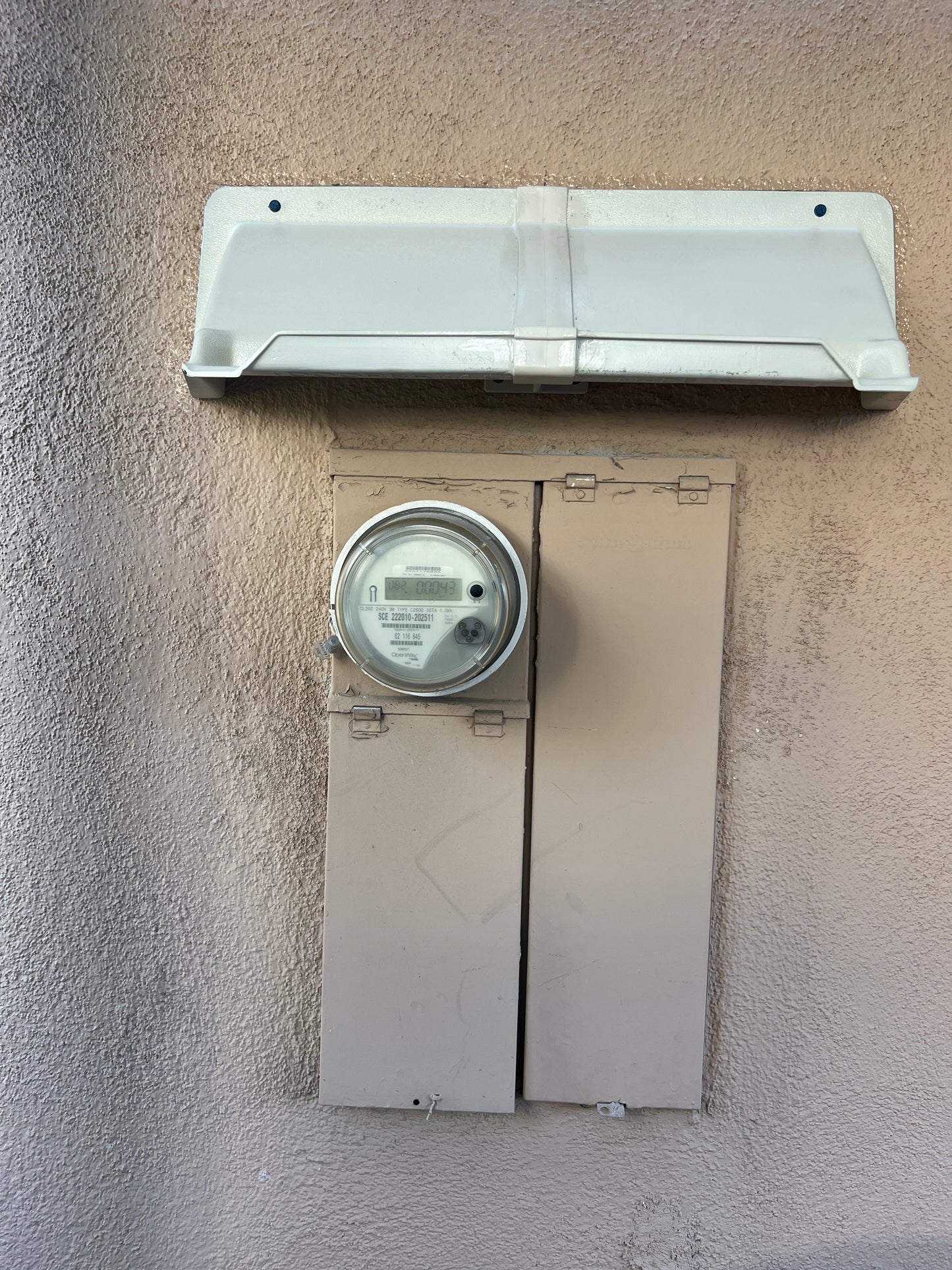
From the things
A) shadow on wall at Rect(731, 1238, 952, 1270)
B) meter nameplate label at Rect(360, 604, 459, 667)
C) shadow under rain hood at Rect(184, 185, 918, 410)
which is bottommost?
shadow on wall at Rect(731, 1238, 952, 1270)

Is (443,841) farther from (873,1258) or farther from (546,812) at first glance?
(873,1258)

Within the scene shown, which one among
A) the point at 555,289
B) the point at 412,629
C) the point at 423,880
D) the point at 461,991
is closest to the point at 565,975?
the point at 461,991

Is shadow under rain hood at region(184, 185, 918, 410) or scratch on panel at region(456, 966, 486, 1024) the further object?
scratch on panel at region(456, 966, 486, 1024)

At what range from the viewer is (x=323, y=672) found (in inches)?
46.2

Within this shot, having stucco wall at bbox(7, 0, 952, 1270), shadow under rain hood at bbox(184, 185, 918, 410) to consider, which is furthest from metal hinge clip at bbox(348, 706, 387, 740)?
shadow under rain hood at bbox(184, 185, 918, 410)

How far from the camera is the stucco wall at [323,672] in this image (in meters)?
1.14

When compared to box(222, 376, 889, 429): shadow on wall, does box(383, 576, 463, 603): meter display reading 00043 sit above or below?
below

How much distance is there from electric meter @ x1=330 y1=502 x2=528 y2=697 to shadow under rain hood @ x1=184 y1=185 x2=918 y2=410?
23 centimetres

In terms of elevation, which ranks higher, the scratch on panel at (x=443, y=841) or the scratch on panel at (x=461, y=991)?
the scratch on panel at (x=443, y=841)

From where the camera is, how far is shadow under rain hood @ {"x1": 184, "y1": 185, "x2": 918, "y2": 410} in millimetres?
980

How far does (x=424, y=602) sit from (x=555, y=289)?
1.56 ft

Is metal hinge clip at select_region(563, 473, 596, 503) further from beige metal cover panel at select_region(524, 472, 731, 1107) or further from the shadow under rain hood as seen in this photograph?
the shadow under rain hood

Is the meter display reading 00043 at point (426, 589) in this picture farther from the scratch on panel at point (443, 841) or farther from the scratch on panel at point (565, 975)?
the scratch on panel at point (565, 975)

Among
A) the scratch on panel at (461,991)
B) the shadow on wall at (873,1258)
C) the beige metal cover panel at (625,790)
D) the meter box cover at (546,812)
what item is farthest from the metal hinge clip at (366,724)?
the shadow on wall at (873,1258)
